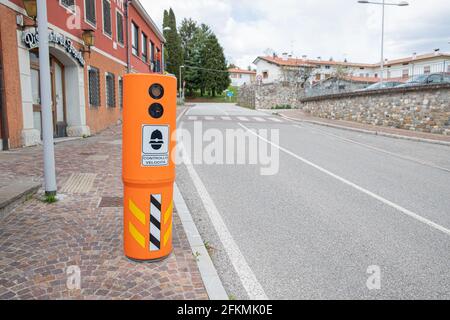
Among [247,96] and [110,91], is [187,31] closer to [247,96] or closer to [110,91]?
[247,96]

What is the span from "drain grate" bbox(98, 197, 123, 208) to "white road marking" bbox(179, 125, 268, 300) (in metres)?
1.29

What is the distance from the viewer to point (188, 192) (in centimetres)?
652

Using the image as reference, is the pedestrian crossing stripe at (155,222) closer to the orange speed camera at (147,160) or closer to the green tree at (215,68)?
the orange speed camera at (147,160)

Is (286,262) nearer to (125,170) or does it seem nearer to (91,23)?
(125,170)

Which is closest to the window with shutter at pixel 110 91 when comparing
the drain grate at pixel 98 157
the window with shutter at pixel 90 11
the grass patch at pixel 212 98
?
the window with shutter at pixel 90 11

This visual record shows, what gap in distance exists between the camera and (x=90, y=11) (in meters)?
15.1

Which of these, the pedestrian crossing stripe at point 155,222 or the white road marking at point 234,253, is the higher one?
the pedestrian crossing stripe at point 155,222

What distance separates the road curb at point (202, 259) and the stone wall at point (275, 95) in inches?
1530

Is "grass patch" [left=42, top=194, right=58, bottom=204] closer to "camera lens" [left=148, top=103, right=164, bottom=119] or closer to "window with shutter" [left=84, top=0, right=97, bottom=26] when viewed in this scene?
"camera lens" [left=148, top=103, right=164, bottom=119]

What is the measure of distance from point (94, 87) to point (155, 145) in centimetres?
1339

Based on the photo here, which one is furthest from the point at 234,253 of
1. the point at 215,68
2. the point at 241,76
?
the point at 241,76

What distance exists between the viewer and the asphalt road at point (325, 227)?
3.41 meters
